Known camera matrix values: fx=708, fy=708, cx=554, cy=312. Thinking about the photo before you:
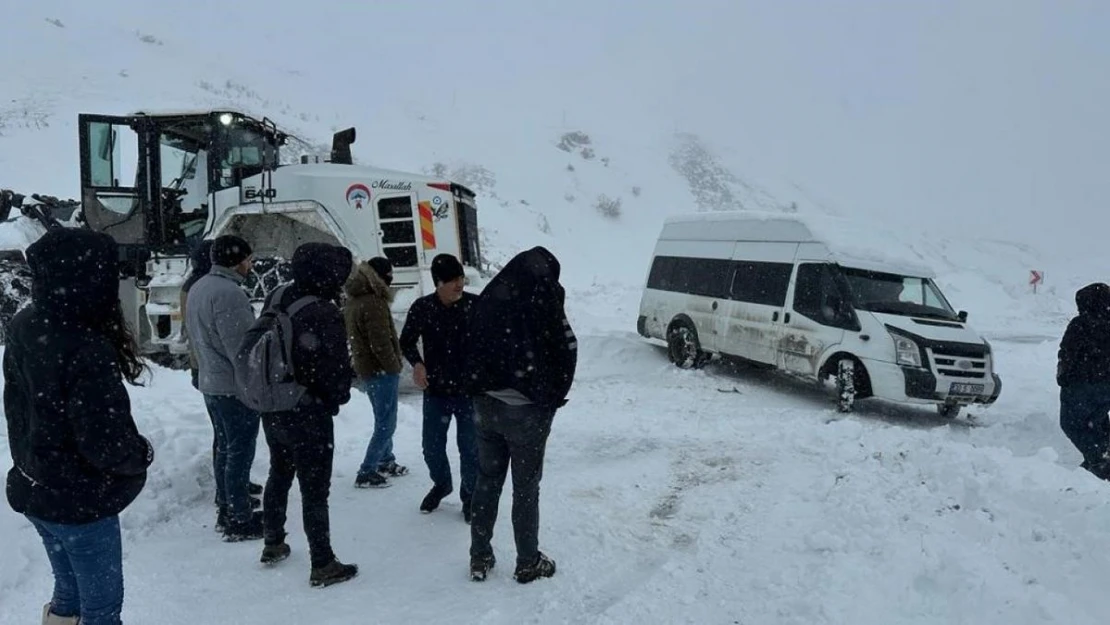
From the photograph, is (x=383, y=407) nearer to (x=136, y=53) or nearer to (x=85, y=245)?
(x=85, y=245)

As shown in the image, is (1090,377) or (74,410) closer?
(74,410)

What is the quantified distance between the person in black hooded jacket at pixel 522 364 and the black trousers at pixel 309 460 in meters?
0.82

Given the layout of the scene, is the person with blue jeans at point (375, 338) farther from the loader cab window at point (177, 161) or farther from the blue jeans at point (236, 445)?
the loader cab window at point (177, 161)

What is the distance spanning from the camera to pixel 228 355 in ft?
13.4

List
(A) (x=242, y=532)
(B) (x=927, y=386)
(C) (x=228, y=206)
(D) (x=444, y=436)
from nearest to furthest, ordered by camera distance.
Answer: (A) (x=242, y=532) < (D) (x=444, y=436) < (B) (x=927, y=386) < (C) (x=228, y=206)

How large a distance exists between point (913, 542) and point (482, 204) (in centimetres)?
2695

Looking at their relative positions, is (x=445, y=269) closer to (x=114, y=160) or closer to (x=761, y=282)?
(x=761, y=282)

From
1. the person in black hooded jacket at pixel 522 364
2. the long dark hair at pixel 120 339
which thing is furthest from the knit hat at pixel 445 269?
A: the long dark hair at pixel 120 339

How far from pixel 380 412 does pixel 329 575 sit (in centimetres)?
162

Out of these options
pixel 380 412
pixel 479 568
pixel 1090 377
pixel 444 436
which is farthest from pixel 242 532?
pixel 1090 377

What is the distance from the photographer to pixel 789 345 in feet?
32.0

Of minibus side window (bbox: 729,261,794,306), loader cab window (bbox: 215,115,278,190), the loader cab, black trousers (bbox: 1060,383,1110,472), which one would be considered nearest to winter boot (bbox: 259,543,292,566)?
black trousers (bbox: 1060,383,1110,472)

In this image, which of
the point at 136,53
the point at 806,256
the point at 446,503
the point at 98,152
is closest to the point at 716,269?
the point at 806,256

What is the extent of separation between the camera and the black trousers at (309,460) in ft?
11.9
